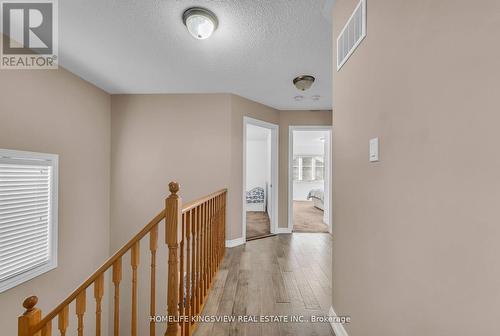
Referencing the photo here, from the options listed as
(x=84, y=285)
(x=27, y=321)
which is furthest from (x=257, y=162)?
(x=27, y=321)

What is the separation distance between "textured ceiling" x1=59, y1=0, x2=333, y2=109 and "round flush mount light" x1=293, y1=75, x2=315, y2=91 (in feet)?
0.26

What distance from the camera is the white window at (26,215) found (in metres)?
2.23

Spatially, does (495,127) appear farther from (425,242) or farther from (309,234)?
(309,234)

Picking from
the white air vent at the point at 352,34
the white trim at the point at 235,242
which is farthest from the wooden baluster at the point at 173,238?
the white trim at the point at 235,242

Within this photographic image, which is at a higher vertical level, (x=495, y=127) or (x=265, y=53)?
(x=265, y=53)

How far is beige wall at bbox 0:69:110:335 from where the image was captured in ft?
7.58

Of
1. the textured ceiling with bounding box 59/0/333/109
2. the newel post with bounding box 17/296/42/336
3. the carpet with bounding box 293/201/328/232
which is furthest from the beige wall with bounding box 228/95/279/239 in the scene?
the newel post with bounding box 17/296/42/336

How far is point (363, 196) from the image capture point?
1.28 meters

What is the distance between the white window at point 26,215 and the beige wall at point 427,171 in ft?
9.99

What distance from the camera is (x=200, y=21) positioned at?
6.21 ft

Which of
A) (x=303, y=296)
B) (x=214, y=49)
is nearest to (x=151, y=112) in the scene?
(x=214, y=49)

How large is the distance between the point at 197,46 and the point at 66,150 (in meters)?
2.15

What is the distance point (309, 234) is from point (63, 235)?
3717 mm

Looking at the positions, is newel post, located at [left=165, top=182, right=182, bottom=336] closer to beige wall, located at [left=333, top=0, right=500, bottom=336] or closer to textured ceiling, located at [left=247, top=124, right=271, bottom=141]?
beige wall, located at [left=333, top=0, right=500, bottom=336]
